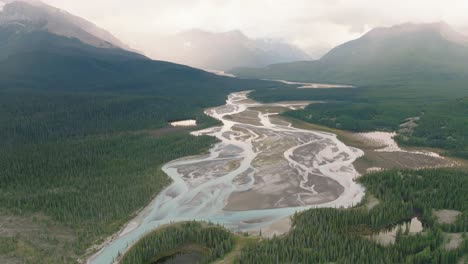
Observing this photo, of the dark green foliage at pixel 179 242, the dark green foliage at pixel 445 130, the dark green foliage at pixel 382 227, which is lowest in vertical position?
the dark green foliage at pixel 179 242

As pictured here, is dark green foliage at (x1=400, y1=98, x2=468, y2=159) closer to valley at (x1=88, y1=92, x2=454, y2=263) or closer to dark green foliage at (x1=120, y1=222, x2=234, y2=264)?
valley at (x1=88, y1=92, x2=454, y2=263)

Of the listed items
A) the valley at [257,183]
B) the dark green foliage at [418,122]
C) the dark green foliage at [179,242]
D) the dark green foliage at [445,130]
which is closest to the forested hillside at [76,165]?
the valley at [257,183]

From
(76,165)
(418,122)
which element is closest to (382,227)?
(76,165)

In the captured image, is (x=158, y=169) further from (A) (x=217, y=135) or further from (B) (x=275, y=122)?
(B) (x=275, y=122)

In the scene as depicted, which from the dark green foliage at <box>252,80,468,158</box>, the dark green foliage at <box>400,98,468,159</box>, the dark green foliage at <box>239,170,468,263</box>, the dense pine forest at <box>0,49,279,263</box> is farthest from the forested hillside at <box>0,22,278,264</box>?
the dark green foliage at <box>400,98,468,159</box>

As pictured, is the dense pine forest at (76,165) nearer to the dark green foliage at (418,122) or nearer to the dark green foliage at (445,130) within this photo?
the dark green foliage at (418,122)
